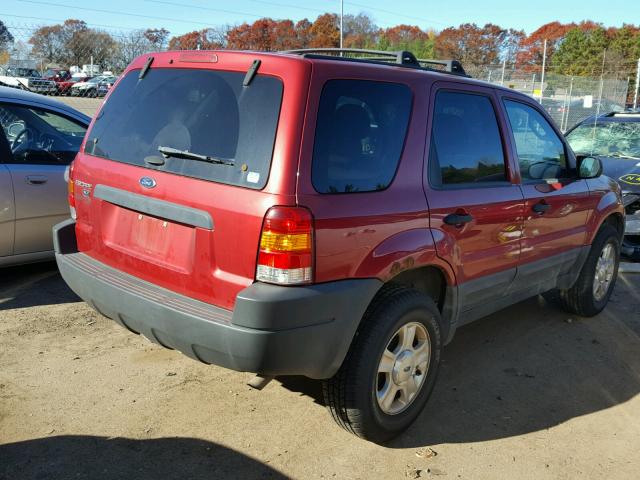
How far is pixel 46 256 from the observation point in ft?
17.7

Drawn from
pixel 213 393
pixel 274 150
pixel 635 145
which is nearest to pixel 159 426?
pixel 213 393

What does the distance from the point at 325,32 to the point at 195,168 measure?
52463mm

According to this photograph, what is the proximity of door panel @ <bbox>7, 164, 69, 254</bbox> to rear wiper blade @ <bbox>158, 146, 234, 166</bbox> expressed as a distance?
8.50 ft

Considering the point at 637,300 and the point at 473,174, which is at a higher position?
the point at 473,174

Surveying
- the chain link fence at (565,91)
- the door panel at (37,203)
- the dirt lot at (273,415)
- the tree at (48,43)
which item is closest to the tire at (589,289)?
the dirt lot at (273,415)

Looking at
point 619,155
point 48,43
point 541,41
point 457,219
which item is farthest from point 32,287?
point 541,41

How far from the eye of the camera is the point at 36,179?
5133 millimetres

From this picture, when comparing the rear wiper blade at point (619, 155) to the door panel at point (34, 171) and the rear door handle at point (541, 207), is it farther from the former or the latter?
the door panel at point (34, 171)

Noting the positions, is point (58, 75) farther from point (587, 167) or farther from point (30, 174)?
point (587, 167)

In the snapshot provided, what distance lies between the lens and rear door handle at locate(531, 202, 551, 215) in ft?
13.5

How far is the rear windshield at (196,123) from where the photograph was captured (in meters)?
2.72

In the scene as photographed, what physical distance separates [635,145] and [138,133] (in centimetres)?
741

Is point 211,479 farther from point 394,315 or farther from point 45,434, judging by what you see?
point 394,315

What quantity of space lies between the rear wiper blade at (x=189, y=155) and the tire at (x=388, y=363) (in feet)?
3.29
